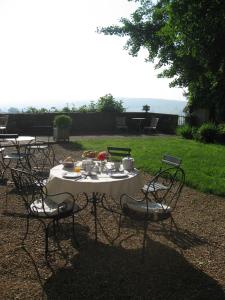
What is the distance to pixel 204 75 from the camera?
16547 millimetres

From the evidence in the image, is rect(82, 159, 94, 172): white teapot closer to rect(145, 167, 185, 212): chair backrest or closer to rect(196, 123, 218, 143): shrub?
rect(145, 167, 185, 212): chair backrest

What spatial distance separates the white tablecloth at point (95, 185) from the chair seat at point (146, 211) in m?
0.18

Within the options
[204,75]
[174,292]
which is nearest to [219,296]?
[174,292]

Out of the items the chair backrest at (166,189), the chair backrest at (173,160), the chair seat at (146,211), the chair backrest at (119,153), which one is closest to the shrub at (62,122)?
the chair backrest at (166,189)

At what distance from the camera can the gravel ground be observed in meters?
3.48

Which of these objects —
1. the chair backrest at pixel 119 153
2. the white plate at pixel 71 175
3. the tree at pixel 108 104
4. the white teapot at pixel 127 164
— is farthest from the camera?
the tree at pixel 108 104

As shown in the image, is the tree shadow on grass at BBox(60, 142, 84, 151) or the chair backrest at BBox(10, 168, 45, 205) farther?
the tree shadow on grass at BBox(60, 142, 84, 151)

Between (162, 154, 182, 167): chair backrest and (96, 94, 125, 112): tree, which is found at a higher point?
(96, 94, 125, 112): tree

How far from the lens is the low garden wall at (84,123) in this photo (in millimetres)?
17578

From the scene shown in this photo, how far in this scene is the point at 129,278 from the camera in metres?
3.73

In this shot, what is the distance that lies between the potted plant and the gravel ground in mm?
8926

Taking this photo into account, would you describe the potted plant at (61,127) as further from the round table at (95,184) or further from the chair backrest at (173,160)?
the round table at (95,184)

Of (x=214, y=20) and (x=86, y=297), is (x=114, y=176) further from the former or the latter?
(x=214, y=20)

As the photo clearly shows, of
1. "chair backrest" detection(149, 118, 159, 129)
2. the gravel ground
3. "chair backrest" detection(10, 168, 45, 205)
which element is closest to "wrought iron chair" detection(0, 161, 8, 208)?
the gravel ground
